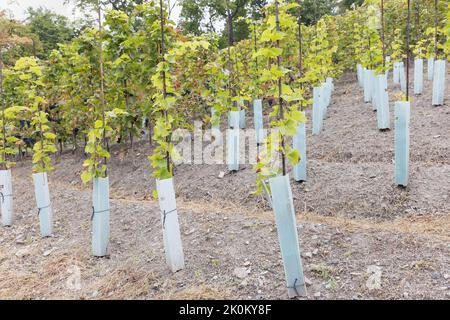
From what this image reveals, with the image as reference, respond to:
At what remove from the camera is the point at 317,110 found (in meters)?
6.25

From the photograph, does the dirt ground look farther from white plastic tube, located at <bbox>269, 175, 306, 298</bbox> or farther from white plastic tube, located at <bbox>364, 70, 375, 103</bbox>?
white plastic tube, located at <bbox>364, 70, 375, 103</bbox>

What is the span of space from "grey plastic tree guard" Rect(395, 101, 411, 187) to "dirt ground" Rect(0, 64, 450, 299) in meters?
0.15

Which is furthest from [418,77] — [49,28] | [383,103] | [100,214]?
[49,28]

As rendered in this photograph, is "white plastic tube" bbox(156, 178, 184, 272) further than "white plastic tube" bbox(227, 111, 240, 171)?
No

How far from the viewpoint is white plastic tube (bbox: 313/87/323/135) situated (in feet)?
20.3

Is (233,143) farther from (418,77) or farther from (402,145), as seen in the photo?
(418,77)

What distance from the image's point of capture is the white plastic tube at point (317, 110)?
20.3 feet

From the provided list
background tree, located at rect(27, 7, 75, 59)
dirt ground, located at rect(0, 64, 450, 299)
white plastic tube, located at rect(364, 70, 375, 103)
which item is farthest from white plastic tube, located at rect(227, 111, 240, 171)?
background tree, located at rect(27, 7, 75, 59)

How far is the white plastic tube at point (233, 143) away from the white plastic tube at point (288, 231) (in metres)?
2.96

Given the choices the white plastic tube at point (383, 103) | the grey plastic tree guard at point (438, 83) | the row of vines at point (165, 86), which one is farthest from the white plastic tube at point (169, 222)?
the grey plastic tree guard at point (438, 83)

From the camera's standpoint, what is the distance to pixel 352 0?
25.6 m

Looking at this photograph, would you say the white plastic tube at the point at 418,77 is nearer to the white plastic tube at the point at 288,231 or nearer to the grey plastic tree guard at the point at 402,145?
the grey plastic tree guard at the point at 402,145

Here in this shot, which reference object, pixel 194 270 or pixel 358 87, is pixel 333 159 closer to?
pixel 194 270
